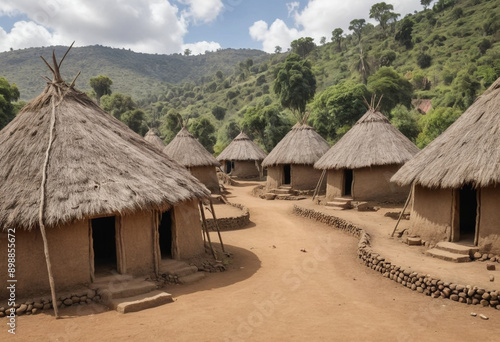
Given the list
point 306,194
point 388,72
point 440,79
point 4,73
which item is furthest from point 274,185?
point 4,73

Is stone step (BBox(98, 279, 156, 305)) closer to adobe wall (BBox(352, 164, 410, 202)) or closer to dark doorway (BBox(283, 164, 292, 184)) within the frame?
adobe wall (BBox(352, 164, 410, 202))

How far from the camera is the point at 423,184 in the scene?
10906mm

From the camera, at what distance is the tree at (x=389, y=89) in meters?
36.6

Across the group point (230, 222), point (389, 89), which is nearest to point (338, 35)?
point (389, 89)

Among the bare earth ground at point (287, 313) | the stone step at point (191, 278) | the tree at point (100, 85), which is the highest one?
the tree at point (100, 85)

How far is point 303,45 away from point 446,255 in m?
76.1

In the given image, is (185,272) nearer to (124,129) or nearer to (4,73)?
(124,129)

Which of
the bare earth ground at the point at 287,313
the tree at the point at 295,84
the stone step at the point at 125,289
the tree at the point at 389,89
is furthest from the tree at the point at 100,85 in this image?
the stone step at the point at 125,289

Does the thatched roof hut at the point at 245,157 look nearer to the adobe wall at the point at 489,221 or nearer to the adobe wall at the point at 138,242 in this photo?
the adobe wall at the point at 138,242

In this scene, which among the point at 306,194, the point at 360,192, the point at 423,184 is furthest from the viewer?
the point at 306,194

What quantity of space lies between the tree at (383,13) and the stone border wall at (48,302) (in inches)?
3155

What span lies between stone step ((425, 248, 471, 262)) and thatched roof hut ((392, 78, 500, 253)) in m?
0.68

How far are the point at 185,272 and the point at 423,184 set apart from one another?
7.32m

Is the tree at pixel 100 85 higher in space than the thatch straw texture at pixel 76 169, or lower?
higher
